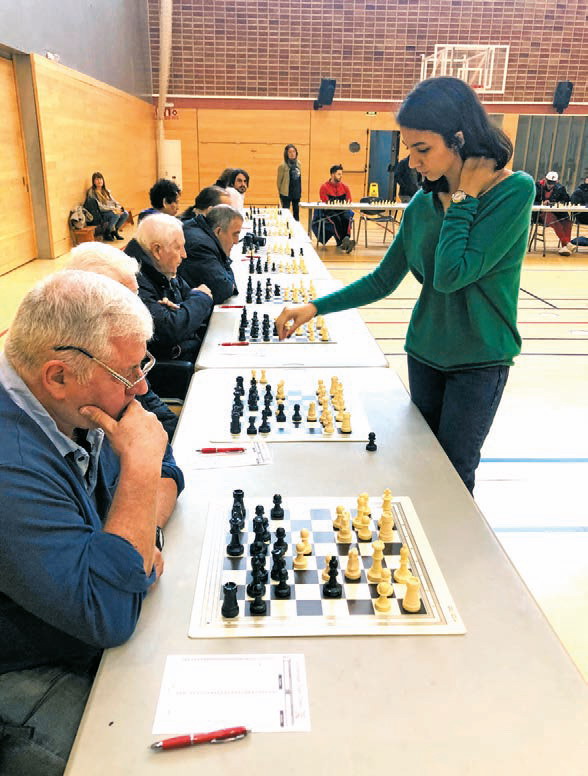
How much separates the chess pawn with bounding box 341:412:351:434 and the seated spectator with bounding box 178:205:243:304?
218cm

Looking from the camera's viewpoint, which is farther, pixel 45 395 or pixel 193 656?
pixel 45 395

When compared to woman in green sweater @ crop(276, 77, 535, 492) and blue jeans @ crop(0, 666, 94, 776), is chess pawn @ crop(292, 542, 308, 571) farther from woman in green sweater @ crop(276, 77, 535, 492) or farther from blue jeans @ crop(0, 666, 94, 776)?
woman in green sweater @ crop(276, 77, 535, 492)

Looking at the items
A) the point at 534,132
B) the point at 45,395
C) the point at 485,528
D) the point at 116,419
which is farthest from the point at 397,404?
the point at 534,132

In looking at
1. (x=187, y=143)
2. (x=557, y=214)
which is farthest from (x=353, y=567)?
(x=187, y=143)

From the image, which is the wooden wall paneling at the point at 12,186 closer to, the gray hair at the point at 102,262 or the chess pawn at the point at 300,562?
the gray hair at the point at 102,262

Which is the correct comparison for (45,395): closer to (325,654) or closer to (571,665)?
(325,654)

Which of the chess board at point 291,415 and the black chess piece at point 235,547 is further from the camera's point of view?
the chess board at point 291,415

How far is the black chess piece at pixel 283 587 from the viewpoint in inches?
54.2

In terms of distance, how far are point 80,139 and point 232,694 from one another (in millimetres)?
11212

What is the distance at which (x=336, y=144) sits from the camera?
17172 millimetres

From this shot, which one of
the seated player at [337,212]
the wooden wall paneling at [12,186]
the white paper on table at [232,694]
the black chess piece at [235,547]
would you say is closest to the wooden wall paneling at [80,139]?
the wooden wall paneling at [12,186]

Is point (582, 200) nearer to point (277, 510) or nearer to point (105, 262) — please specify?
point (105, 262)

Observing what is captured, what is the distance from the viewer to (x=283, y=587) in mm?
1385

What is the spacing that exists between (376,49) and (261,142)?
370 centimetres
